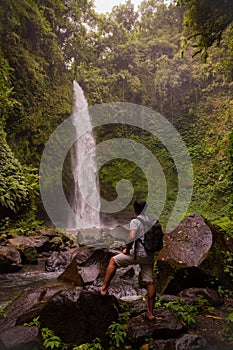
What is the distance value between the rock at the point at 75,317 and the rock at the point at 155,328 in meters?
0.36

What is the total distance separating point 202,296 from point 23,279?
408 centimetres

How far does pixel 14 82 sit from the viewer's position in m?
15.0

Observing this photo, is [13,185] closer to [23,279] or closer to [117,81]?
[23,279]

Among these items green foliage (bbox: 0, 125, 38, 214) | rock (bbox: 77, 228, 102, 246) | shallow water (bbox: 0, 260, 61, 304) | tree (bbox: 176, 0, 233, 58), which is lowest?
shallow water (bbox: 0, 260, 61, 304)

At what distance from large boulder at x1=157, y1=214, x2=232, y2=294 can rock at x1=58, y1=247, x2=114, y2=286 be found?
4.97 feet

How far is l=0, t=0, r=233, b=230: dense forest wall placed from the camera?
14.7 m

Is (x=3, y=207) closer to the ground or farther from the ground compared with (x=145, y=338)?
farther from the ground

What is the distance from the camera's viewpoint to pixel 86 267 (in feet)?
21.7

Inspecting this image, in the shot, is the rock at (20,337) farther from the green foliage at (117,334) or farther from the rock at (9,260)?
the rock at (9,260)

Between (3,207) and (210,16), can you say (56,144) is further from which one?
(210,16)

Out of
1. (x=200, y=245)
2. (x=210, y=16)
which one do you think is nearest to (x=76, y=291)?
(x=200, y=245)

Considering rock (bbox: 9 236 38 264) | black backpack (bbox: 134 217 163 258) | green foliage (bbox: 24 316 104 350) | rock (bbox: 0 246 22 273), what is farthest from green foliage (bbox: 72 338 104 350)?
rock (bbox: 9 236 38 264)

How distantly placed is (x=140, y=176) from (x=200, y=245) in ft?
45.8

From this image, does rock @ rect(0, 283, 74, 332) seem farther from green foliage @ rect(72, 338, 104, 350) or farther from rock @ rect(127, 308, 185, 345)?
rock @ rect(127, 308, 185, 345)
